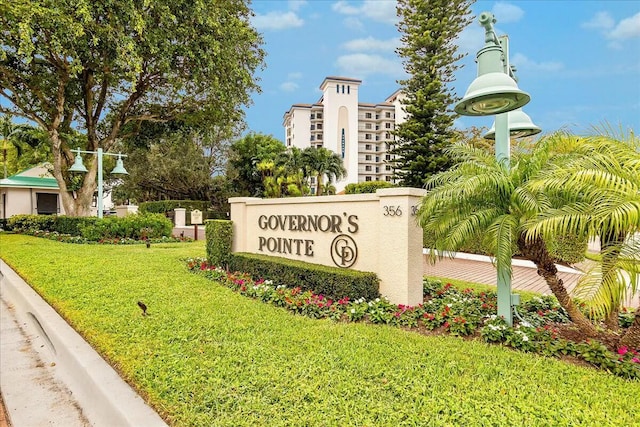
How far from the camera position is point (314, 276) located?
5582 millimetres

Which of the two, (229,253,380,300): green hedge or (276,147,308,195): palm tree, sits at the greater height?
(276,147,308,195): palm tree

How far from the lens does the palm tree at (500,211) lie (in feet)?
11.9

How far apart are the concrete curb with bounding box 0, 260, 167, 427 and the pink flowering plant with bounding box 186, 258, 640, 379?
7.64 feet

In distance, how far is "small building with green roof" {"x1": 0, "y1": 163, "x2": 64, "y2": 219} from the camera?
843 inches

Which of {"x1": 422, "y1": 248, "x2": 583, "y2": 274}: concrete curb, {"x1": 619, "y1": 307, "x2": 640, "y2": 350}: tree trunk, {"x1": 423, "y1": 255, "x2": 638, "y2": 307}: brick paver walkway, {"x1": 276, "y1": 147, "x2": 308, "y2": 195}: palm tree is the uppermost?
{"x1": 276, "y1": 147, "x2": 308, "y2": 195}: palm tree

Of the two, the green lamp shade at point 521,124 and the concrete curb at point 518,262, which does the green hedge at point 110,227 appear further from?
the green lamp shade at point 521,124

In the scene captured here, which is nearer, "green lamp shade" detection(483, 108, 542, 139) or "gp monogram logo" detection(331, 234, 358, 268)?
"green lamp shade" detection(483, 108, 542, 139)

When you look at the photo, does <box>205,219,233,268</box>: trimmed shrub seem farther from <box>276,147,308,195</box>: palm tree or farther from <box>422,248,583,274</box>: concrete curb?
<box>276,147,308,195</box>: palm tree

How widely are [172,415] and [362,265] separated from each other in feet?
11.4

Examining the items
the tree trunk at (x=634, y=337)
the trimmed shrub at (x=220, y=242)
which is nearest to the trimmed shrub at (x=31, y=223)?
the trimmed shrub at (x=220, y=242)

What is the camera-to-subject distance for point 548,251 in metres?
3.78

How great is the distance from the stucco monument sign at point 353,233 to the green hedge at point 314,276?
0.79 feet

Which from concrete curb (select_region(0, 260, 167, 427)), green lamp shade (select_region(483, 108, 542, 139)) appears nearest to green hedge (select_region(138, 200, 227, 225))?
concrete curb (select_region(0, 260, 167, 427))

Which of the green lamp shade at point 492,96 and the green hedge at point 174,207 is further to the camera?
the green hedge at point 174,207
